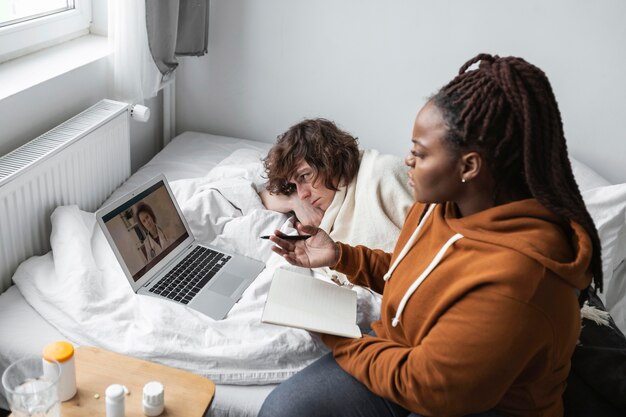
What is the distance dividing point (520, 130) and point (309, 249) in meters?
0.60

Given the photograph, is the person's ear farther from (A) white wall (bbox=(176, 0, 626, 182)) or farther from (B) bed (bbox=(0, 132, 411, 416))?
(A) white wall (bbox=(176, 0, 626, 182))

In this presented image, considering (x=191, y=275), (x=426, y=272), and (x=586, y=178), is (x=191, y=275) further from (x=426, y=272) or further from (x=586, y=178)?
(x=586, y=178)

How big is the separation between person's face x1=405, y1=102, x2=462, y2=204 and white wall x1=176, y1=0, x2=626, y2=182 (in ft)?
3.96

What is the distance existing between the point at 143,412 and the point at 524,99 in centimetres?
80

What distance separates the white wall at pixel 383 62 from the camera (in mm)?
2055

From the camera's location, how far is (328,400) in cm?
117

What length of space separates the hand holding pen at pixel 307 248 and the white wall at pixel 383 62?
985 mm

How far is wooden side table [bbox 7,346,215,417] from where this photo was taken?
1.06 m

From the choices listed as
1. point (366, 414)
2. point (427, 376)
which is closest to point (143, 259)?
point (366, 414)

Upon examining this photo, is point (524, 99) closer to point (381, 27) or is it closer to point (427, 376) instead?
point (427, 376)

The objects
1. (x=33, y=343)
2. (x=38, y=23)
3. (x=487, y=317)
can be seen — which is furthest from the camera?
(x=38, y=23)

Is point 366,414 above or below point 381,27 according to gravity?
below

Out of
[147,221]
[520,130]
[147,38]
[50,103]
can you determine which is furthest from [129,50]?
[520,130]

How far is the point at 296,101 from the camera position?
7.80ft
